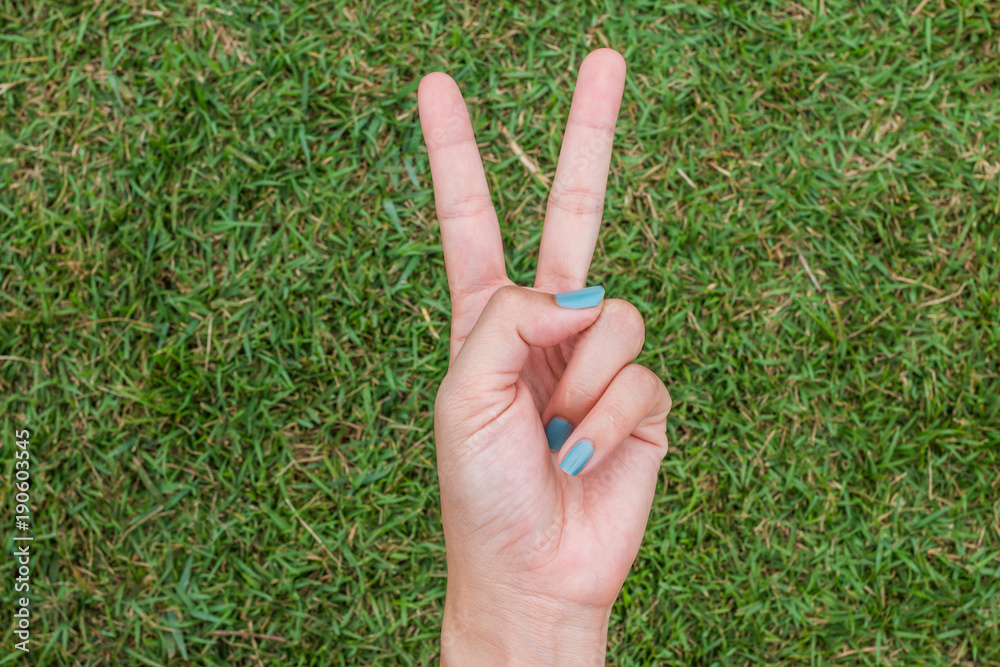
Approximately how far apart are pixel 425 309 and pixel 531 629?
5.00ft

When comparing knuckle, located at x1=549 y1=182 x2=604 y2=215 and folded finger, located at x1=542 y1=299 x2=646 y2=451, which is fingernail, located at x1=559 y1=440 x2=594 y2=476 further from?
knuckle, located at x1=549 y1=182 x2=604 y2=215

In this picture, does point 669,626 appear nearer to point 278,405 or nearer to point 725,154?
point 278,405

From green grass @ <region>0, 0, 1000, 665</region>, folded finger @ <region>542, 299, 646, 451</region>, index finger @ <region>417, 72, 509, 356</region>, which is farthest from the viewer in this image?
green grass @ <region>0, 0, 1000, 665</region>

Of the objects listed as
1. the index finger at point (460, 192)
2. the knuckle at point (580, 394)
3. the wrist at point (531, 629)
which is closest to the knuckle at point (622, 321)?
the knuckle at point (580, 394)

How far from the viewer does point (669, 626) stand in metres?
2.79

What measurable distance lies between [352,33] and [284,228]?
987mm

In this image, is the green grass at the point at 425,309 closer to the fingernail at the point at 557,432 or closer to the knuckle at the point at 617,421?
the fingernail at the point at 557,432

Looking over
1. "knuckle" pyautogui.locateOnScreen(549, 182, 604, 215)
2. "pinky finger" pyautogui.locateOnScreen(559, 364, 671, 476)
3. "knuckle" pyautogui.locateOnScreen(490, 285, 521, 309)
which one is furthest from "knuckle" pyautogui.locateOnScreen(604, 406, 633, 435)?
"knuckle" pyautogui.locateOnScreen(549, 182, 604, 215)

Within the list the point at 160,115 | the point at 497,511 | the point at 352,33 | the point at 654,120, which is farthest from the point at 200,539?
the point at 654,120

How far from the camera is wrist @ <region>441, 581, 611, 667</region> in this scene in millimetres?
1768

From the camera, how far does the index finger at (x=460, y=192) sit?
6.26ft

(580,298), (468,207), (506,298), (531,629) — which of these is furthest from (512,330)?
(531,629)

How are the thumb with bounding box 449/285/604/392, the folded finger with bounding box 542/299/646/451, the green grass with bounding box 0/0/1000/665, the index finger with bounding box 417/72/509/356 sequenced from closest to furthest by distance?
the thumb with bounding box 449/285/604/392 < the folded finger with bounding box 542/299/646/451 < the index finger with bounding box 417/72/509/356 < the green grass with bounding box 0/0/1000/665

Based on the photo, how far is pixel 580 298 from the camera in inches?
65.7
